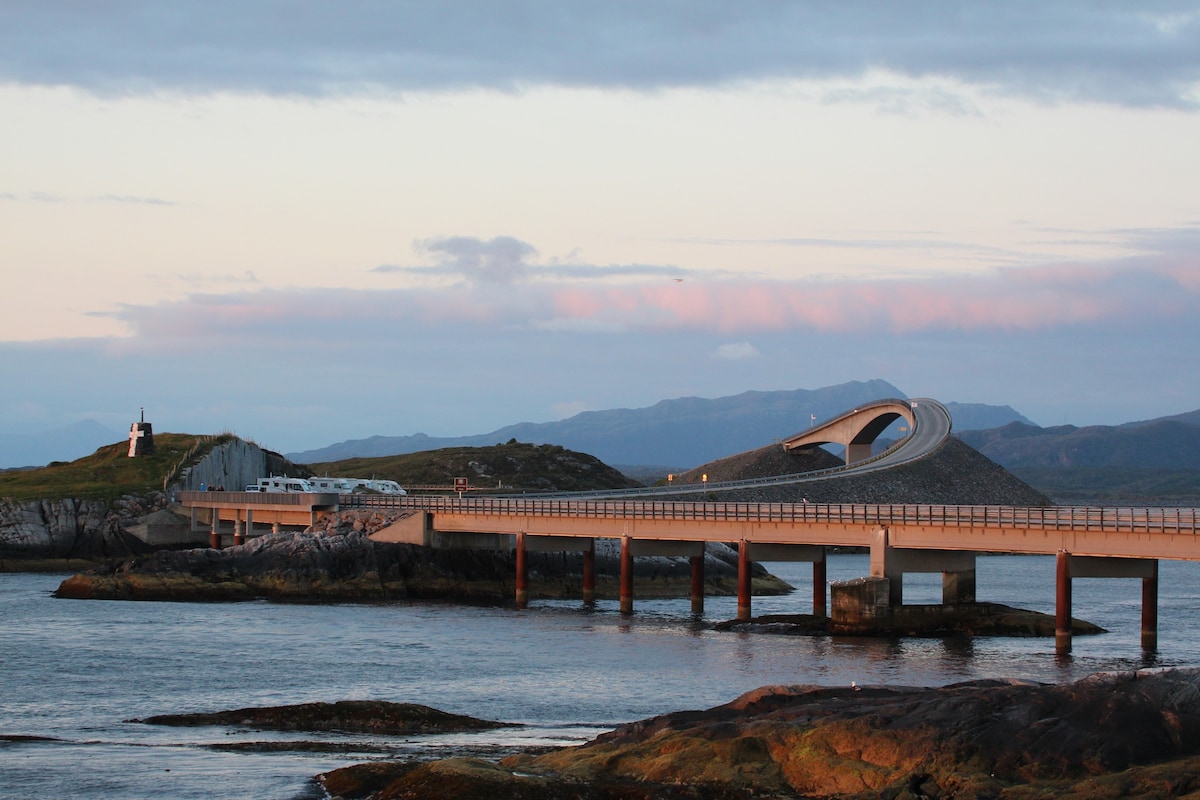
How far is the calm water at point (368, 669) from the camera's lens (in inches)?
1490

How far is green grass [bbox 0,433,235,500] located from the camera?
409ft

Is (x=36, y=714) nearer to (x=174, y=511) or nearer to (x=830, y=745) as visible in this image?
(x=830, y=745)

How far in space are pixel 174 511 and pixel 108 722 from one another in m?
80.1

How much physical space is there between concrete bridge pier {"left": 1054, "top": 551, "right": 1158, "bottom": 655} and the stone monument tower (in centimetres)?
9038

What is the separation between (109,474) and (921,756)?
111065 mm

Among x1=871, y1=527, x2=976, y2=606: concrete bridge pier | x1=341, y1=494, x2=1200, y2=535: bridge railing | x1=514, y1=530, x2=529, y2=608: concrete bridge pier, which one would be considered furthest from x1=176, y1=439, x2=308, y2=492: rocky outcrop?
x1=871, y1=527, x2=976, y2=606: concrete bridge pier

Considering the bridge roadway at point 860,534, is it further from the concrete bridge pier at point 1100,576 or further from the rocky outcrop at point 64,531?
the rocky outcrop at point 64,531

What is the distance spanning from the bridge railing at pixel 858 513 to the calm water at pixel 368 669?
17.5 feet

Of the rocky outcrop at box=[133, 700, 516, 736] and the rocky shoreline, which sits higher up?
the rocky shoreline

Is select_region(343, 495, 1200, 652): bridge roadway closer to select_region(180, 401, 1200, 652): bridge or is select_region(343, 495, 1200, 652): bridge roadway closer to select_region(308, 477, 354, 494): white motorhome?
select_region(180, 401, 1200, 652): bridge

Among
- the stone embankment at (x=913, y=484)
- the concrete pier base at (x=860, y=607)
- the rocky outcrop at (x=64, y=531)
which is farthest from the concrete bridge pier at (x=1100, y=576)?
the rocky outcrop at (x=64, y=531)

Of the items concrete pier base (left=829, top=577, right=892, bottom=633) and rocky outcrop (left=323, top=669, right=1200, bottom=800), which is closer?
rocky outcrop (left=323, top=669, right=1200, bottom=800)

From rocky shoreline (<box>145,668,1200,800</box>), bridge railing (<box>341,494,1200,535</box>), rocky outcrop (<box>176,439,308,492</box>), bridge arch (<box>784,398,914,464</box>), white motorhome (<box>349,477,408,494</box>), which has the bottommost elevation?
rocky shoreline (<box>145,668,1200,800</box>)

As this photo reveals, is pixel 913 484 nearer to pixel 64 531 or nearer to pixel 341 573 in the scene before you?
pixel 64 531
